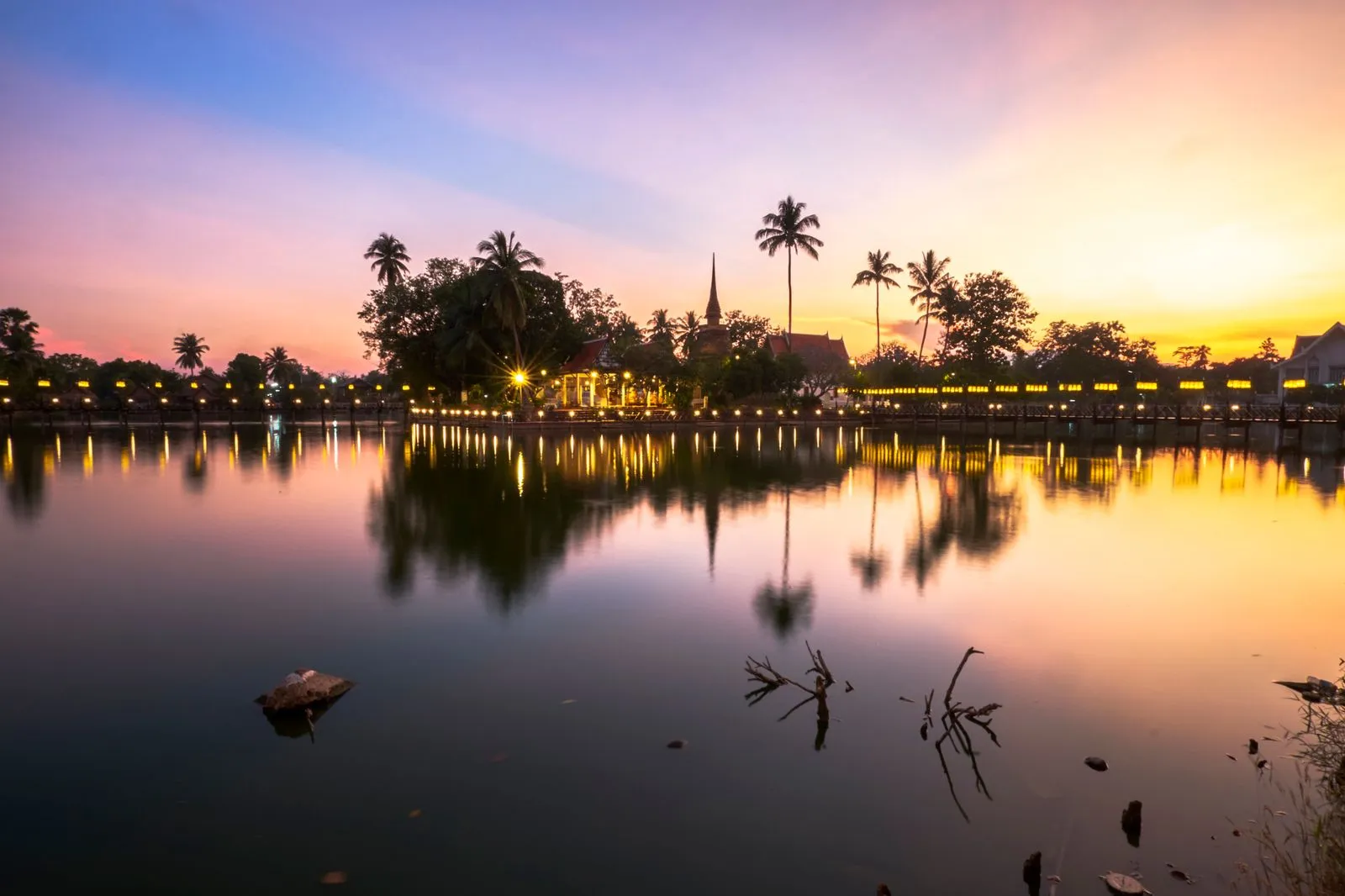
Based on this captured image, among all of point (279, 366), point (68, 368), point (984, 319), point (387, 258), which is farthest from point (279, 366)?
point (984, 319)

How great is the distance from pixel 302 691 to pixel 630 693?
3.37 meters

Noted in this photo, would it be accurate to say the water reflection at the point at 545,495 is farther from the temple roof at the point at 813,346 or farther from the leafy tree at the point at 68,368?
the leafy tree at the point at 68,368

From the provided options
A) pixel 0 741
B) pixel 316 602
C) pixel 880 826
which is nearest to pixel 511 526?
pixel 316 602

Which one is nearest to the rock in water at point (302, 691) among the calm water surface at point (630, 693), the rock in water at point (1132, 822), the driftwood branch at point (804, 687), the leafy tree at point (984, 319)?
the calm water surface at point (630, 693)

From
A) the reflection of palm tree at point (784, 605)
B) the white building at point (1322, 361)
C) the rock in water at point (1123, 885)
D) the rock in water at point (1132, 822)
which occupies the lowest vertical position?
the rock in water at point (1123, 885)

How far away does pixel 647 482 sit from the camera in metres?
23.8

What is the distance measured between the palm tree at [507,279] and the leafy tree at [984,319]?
3984 centimetres

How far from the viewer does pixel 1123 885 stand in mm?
4828

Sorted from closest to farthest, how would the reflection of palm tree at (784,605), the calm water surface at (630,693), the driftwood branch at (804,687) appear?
the calm water surface at (630,693), the driftwood branch at (804,687), the reflection of palm tree at (784,605)

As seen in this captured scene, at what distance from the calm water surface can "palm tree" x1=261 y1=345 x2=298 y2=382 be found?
116m

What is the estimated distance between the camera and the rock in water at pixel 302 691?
7.27m

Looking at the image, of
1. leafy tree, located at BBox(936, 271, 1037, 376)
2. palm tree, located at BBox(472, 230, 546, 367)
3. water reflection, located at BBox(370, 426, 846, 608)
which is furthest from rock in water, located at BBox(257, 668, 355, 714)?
leafy tree, located at BBox(936, 271, 1037, 376)

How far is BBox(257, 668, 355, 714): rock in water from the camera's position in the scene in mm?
7266

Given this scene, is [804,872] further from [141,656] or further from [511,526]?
[511,526]
